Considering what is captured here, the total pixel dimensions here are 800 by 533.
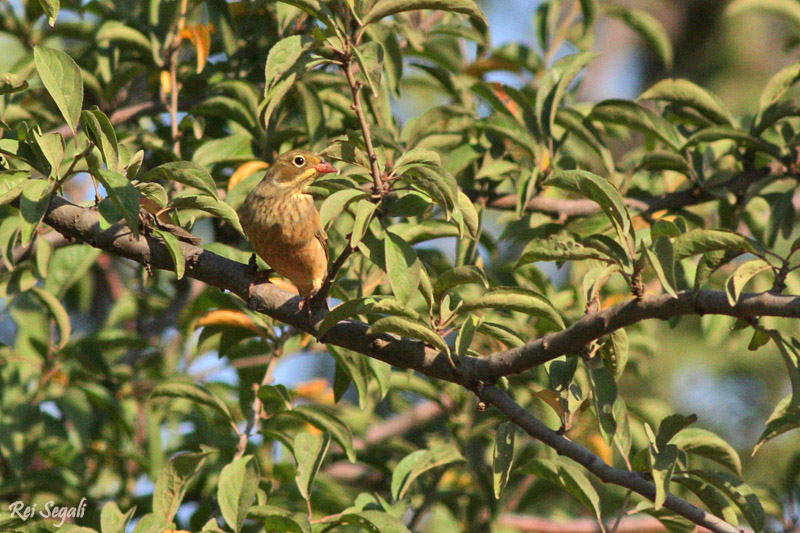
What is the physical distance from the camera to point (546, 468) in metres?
3.13

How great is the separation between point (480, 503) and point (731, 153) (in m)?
2.13

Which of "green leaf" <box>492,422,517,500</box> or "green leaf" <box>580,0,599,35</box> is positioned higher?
"green leaf" <box>580,0,599,35</box>

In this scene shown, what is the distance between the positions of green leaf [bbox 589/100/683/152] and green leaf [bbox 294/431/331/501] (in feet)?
6.14

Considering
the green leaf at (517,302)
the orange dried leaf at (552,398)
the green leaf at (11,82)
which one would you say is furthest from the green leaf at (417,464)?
the green leaf at (11,82)

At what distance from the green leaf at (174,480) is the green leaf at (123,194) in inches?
40.3

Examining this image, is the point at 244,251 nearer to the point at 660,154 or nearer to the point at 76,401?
the point at 76,401

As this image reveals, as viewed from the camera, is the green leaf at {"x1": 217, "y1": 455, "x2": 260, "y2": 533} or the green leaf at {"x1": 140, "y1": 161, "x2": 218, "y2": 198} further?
the green leaf at {"x1": 217, "y1": 455, "x2": 260, "y2": 533}

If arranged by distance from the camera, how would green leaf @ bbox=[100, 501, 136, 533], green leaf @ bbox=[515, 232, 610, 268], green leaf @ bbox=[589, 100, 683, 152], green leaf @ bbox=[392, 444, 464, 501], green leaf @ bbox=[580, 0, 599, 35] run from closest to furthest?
green leaf @ bbox=[515, 232, 610, 268], green leaf @ bbox=[100, 501, 136, 533], green leaf @ bbox=[392, 444, 464, 501], green leaf @ bbox=[589, 100, 683, 152], green leaf @ bbox=[580, 0, 599, 35]

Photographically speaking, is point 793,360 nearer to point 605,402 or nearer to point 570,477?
point 605,402

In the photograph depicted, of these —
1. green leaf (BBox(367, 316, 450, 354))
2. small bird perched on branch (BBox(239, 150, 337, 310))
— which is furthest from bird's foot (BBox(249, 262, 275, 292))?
green leaf (BBox(367, 316, 450, 354))

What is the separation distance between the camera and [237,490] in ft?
9.87

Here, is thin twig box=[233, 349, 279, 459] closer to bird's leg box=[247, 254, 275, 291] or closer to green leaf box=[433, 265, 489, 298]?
bird's leg box=[247, 254, 275, 291]

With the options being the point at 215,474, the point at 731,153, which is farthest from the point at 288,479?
the point at 731,153

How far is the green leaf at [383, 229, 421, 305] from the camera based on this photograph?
2.41m
